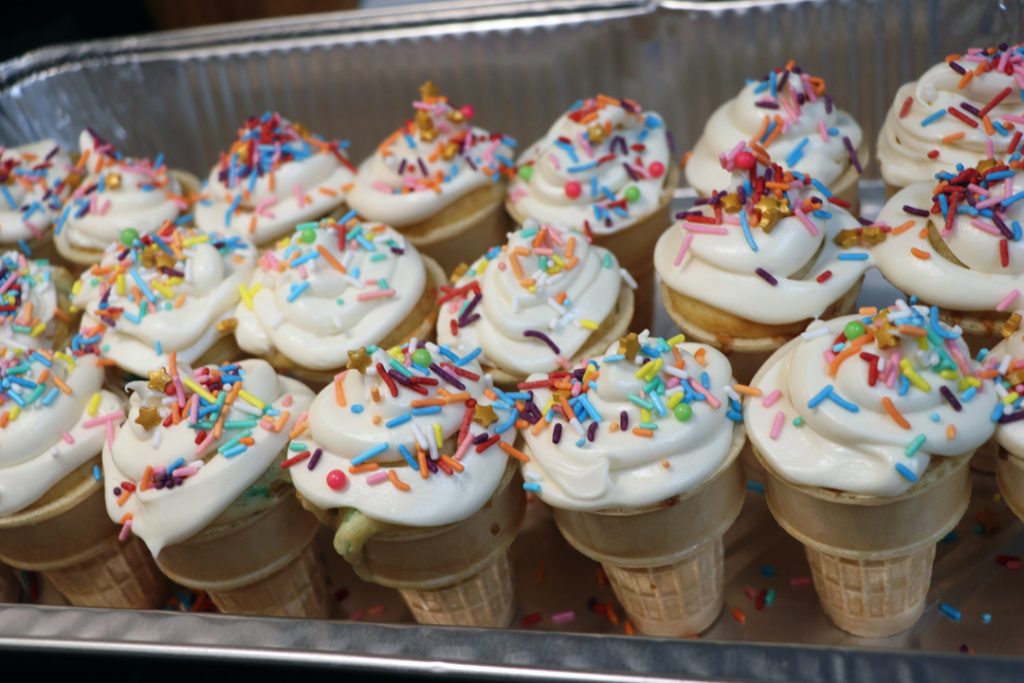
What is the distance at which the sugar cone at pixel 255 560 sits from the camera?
2473 millimetres

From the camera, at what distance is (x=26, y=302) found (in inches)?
124

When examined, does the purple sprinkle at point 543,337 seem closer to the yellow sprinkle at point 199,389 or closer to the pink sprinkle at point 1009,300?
the yellow sprinkle at point 199,389

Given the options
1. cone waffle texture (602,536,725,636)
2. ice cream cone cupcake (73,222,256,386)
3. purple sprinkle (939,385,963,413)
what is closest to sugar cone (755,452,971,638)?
purple sprinkle (939,385,963,413)

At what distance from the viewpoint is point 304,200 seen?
11.1 ft

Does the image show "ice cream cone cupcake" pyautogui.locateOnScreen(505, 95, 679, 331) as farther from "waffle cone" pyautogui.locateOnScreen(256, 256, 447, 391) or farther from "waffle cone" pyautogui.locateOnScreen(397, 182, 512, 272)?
"waffle cone" pyautogui.locateOnScreen(256, 256, 447, 391)

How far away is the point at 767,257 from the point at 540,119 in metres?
1.82

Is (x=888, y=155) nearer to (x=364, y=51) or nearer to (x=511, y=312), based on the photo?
(x=511, y=312)

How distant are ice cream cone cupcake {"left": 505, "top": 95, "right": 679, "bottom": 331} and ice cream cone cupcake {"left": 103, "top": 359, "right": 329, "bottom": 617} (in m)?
1.06

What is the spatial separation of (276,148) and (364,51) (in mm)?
859

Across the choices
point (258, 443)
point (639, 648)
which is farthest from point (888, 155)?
point (258, 443)

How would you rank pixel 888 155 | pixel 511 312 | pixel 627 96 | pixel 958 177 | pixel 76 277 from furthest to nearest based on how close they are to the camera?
1. pixel 627 96
2. pixel 76 277
3. pixel 888 155
4. pixel 511 312
5. pixel 958 177

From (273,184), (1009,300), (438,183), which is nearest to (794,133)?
(1009,300)

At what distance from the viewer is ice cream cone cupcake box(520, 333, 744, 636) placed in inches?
85.5

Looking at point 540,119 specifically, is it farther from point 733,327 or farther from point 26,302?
point 26,302
